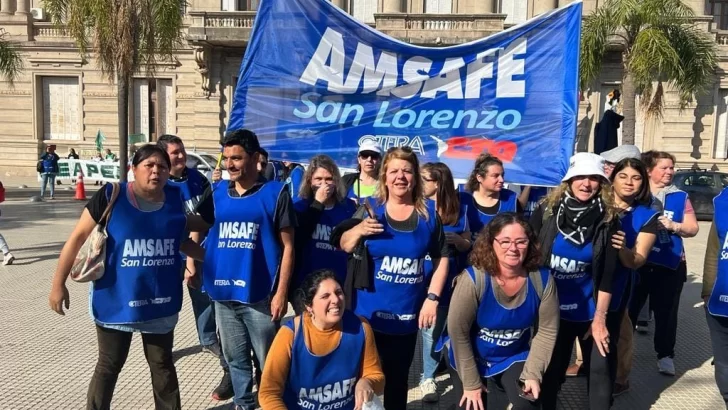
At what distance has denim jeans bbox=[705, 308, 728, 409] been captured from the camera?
3789 millimetres

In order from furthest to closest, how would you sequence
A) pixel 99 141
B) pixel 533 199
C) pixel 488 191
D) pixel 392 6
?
1. pixel 99 141
2. pixel 392 6
3. pixel 533 199
4. pixel 488 191

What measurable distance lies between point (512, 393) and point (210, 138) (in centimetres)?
2230

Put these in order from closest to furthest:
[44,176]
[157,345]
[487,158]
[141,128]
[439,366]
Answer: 1. [157,345]
2. [487,158]
3. [439,366]
4. [44,176]
5. [141,128]

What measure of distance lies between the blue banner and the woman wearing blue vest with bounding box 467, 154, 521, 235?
11.9 inches

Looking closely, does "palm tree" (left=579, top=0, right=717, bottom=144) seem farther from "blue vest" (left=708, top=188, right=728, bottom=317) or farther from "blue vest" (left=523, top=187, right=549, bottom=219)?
"blue vest" (left=708, top=188, right=728, bottom=317)

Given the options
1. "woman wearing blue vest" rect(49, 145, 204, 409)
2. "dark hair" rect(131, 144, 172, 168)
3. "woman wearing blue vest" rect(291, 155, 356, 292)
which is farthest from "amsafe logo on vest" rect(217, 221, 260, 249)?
"dark hair" rect(131, 144, 172, 168)

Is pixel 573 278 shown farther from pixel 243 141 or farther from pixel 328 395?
pixel 243 141

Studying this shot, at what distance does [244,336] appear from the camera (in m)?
3.66

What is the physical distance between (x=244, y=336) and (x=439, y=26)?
66.7 ft

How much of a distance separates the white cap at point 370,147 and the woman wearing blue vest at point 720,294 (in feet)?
7.93

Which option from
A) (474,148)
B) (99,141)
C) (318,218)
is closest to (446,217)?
(474,148)

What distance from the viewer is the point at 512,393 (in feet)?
10.1

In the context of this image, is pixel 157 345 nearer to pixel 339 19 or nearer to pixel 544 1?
pixel 339 19

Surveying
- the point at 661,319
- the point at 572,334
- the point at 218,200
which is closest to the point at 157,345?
the point at 218,200
